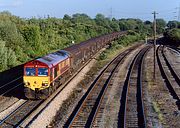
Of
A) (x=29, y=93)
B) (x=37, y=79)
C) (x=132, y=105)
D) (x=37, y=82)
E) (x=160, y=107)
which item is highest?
(x=37, y=79)

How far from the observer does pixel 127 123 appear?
1989 centimetres

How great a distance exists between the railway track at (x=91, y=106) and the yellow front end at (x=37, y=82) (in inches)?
111

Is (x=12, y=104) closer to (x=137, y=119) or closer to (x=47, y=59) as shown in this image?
(x=47, y=59)

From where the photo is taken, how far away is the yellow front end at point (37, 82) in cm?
2484

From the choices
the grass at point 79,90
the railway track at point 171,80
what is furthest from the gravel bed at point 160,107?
the grass at point 79,90

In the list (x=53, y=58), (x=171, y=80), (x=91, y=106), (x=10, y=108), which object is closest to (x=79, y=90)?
(x=53, y=58)

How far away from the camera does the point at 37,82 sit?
24.9 m

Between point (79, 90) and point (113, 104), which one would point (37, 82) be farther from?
point (113, 104)

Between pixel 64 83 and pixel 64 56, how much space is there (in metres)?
2.56

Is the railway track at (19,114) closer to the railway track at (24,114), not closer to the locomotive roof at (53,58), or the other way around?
the railway track at (24,114)

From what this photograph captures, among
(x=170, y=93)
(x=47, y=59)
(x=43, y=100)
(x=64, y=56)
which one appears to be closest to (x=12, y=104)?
(x=43, y=100)

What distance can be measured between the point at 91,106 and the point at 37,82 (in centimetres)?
432

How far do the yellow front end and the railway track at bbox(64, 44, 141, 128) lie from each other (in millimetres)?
2815

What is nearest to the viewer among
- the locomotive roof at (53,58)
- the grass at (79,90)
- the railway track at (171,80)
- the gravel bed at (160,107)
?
the gravel bed at (160,107)
